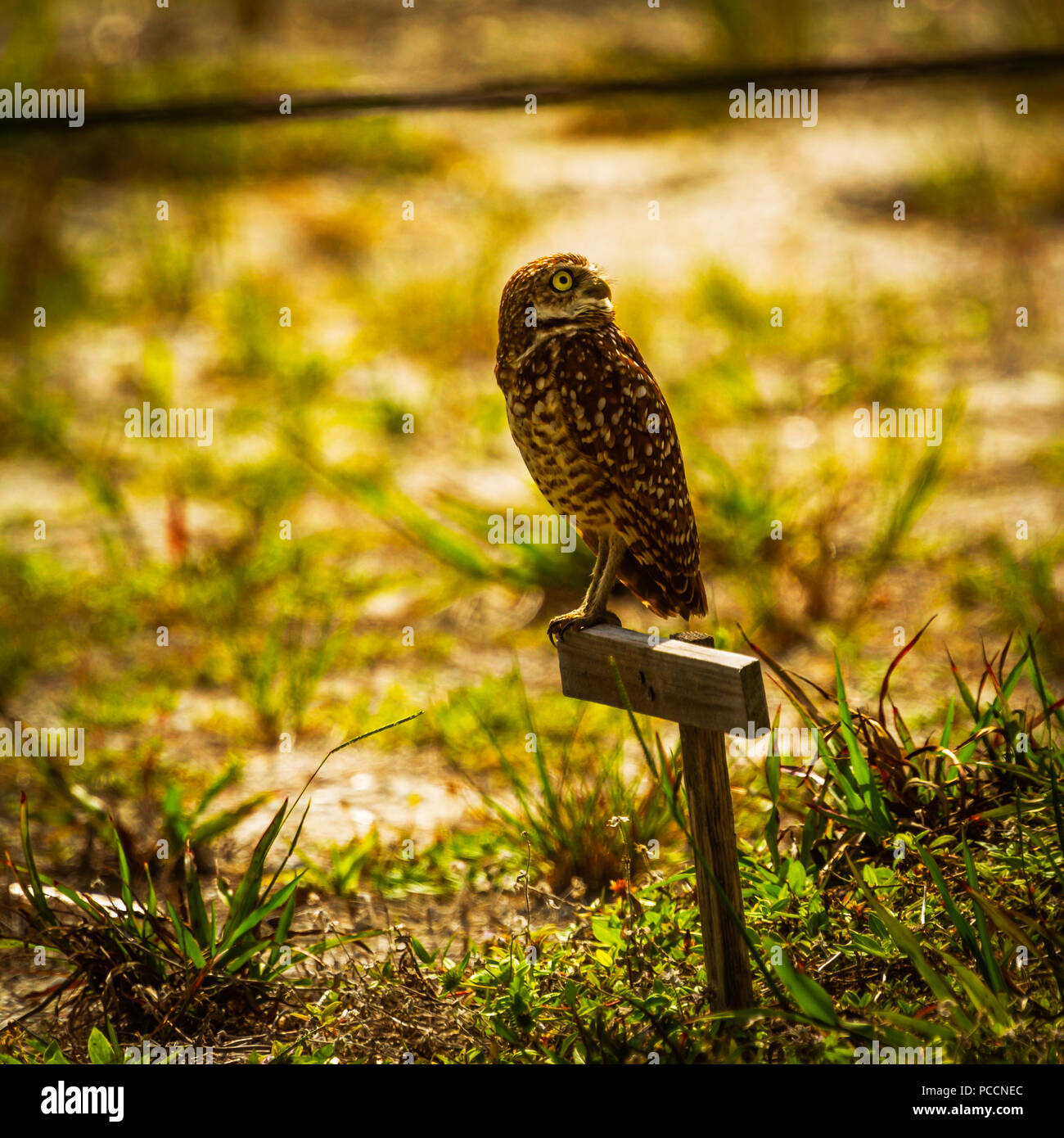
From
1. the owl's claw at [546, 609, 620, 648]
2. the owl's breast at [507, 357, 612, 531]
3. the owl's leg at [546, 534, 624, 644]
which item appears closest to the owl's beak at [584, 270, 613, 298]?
the owl's breast at [507, 357, 612, 531]

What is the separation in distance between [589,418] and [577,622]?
0.48 m

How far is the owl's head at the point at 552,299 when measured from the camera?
2.73 meters

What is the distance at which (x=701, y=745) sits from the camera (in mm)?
2400

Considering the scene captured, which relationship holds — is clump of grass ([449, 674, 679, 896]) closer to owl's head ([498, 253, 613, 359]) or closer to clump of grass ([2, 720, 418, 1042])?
clump of grass ([2, 720, 418, 1042])

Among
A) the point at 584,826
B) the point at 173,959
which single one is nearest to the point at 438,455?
the point at 584,826

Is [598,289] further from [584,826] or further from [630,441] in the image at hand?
[584,826]

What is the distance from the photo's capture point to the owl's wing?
274 centimetres

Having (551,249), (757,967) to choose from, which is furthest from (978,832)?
(551,249)

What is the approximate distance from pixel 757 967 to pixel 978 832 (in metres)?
0.79

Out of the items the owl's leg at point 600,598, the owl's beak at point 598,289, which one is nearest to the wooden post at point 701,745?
the owl's leg at point 600,598

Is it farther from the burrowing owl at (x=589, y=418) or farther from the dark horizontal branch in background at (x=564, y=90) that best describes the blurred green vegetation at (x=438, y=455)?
the dark horizontal branch in background at (x=564, y=90)

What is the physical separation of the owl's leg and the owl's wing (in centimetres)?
7

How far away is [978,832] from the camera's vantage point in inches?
117

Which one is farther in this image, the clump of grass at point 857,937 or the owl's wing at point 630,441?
the owl's wing at point 630,441
